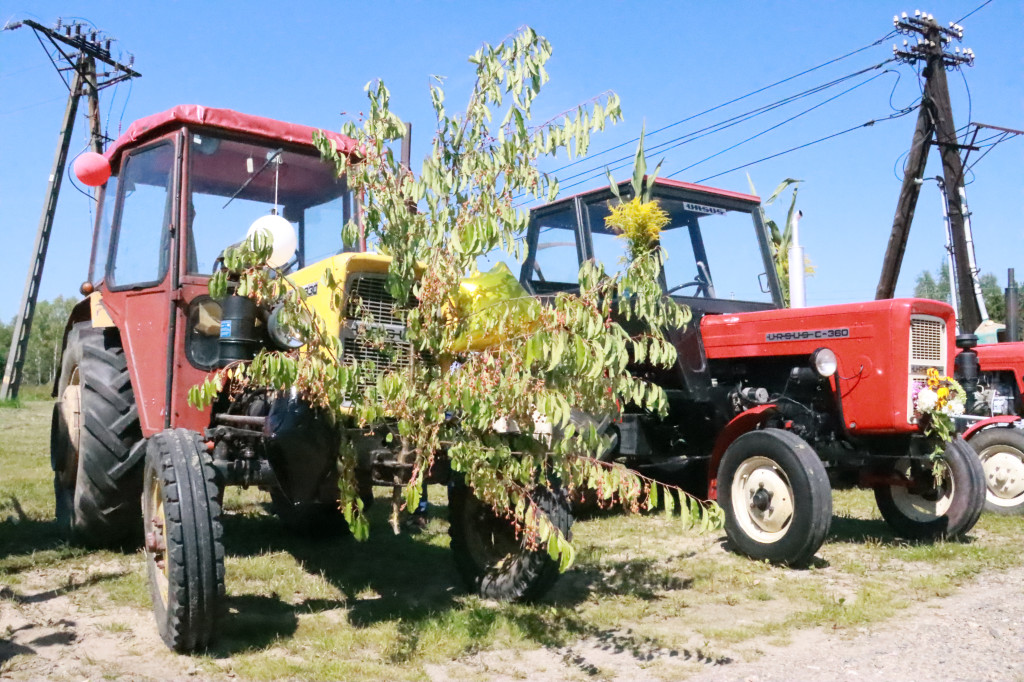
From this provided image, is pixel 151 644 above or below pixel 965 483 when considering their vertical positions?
below

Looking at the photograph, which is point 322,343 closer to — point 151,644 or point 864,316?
point 151,644

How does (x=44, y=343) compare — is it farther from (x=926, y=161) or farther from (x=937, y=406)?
(x=937, y=406)

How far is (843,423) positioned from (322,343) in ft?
11.7

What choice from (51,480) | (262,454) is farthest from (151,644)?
(51,480)

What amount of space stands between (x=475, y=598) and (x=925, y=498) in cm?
338

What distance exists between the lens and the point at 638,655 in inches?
139

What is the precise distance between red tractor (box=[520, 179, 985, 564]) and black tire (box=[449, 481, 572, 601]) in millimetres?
1630

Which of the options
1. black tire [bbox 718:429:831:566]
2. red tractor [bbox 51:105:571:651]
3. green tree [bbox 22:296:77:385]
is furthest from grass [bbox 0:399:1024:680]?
green tree [bbox 22:296:77:385]

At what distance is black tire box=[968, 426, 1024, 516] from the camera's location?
273 inches

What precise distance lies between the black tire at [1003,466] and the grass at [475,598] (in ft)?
2.03

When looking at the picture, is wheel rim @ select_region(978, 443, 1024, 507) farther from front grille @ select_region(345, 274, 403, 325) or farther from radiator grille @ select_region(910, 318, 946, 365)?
front grille @ select_region(345, 274, 403, 325)

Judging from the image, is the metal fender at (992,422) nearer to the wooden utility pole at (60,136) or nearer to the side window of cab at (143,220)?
the side window of cab at (143,220)

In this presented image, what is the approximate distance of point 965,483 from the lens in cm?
560

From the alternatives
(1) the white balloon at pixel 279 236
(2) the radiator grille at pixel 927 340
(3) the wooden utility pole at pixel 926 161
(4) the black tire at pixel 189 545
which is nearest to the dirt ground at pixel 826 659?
(4) the black tire at pixel 189 545
